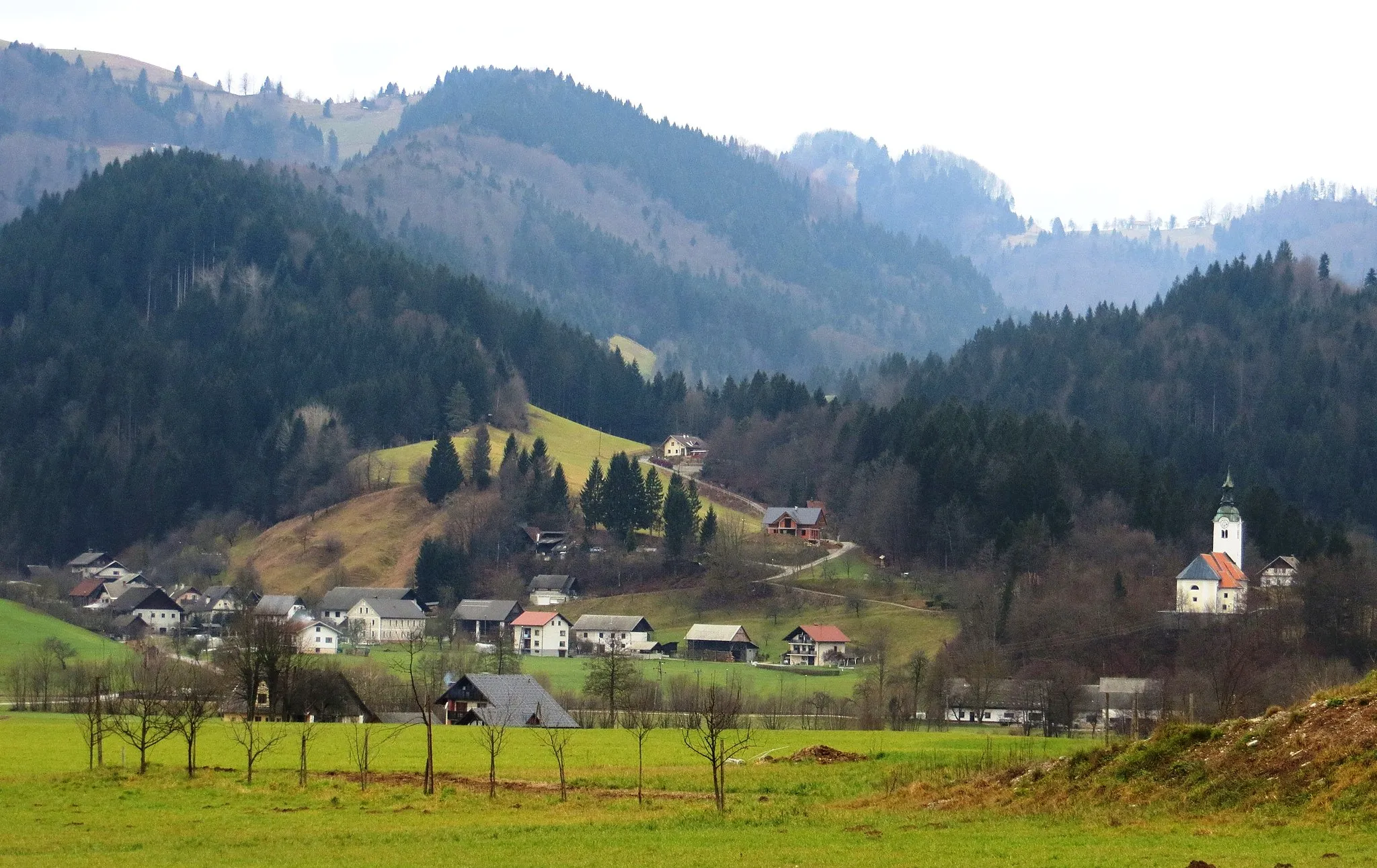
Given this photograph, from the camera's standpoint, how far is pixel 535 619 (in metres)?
120

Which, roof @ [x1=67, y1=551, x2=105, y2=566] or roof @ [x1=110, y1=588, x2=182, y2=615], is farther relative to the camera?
roof @ [x1=67, y1=551, x2=105, y2=566]

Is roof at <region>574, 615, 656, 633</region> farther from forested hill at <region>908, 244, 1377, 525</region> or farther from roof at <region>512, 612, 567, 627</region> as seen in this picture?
forested hill at <region>908, 244, 1377, 525</region>

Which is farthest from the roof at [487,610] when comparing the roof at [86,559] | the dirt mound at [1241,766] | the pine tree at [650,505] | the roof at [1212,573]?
the dirt mound at [1241,766]

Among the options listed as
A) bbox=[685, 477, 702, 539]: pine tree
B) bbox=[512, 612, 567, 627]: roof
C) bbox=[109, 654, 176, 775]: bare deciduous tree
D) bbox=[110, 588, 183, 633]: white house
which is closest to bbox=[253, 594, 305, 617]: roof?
bbox=[110, 588, 183, 633]: white house

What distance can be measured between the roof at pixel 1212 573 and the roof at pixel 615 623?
1357 inches

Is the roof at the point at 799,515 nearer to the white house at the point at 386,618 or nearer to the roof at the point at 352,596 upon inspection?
the roof at the point at 352,596

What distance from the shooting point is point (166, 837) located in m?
34.5

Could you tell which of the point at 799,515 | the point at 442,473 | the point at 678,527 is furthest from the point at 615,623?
the point at 442,473

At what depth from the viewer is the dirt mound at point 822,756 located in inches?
2068

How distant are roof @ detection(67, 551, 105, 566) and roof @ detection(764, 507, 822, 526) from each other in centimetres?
6299

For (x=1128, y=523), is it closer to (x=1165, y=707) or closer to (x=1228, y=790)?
(x=1165, y=707)

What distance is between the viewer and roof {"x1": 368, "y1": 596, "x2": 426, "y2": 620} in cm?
12581

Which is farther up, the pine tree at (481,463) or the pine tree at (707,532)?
the pine tree at (481,463)

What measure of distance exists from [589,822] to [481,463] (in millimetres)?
113099
